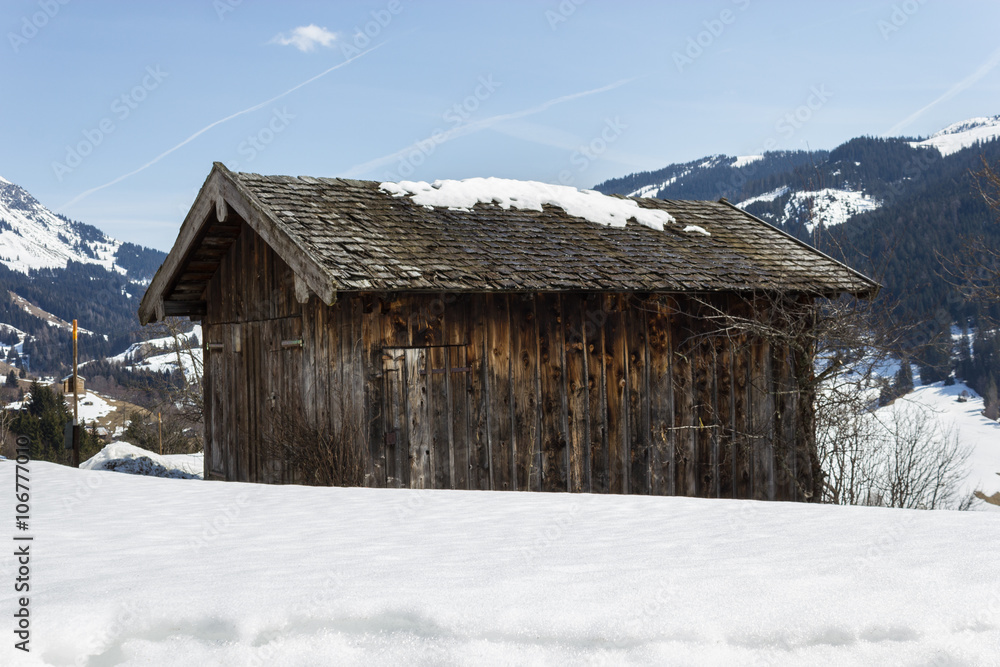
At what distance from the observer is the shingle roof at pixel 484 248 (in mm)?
8164

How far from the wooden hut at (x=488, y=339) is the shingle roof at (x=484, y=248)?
0.11ft

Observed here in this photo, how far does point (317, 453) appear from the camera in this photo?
848cm

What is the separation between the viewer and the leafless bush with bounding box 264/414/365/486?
8.23 metres

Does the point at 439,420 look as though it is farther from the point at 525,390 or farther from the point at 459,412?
the point at 525,390

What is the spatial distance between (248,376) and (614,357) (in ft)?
15.2

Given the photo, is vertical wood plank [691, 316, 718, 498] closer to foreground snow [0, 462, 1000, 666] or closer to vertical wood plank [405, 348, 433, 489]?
vertical wood plank [405, 348, 433, 489]

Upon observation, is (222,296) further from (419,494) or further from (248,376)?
(419,494)

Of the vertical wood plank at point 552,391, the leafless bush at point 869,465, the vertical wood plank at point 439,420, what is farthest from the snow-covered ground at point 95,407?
the vertical wood plank at point 552,391

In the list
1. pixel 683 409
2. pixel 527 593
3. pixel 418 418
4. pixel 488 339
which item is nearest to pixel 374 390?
pixel 418 418

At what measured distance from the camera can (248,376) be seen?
10227 mm

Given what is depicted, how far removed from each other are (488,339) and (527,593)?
19.7ft

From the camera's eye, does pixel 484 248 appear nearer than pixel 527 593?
No

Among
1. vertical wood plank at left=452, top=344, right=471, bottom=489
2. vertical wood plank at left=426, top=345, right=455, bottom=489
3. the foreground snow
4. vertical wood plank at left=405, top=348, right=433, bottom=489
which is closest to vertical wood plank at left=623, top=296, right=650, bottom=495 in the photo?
vertical wood plank at left=452, top=344, right=471, bottom=489

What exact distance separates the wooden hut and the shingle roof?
0.11ft
